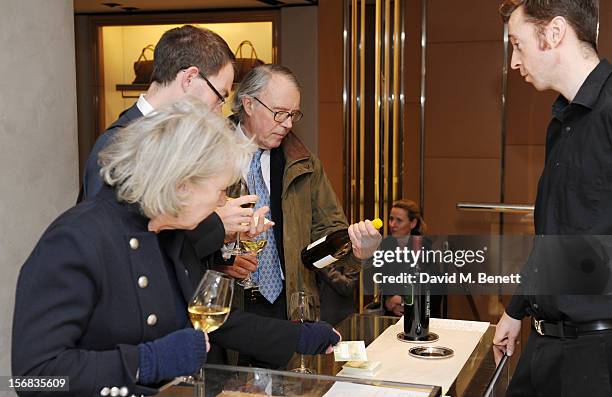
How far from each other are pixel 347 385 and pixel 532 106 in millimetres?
3242

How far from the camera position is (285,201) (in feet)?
9.41

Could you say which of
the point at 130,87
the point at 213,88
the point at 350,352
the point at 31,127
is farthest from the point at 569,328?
the point at 130,87

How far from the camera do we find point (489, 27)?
461 cm

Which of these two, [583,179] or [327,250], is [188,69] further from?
→ [583,179]

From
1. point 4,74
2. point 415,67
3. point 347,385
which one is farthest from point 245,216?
point 415,67

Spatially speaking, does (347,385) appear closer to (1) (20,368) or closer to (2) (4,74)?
(1) (20,368)

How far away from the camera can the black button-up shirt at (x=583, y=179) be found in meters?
2.15

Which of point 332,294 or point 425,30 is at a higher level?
point 425,30

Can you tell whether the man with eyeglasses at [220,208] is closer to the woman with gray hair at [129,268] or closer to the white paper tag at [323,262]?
the woman with gray hair at [129,268]

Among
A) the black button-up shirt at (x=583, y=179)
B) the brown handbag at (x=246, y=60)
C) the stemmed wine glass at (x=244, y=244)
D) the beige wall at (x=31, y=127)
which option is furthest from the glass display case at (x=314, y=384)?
the brown handbag at (x=246, y=60)

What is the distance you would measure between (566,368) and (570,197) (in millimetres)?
515

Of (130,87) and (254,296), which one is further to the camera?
(130,87)

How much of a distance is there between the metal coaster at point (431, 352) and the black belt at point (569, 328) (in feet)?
1.11

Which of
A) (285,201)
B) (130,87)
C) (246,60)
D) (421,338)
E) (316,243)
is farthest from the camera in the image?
(130,87)
